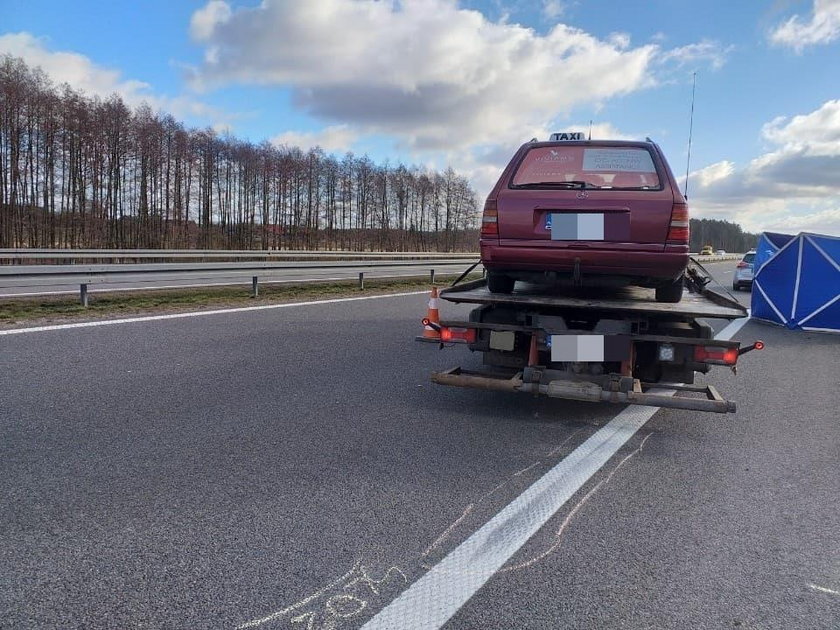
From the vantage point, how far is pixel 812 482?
11.1 ft

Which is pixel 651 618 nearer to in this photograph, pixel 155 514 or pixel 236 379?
pixel 155 514

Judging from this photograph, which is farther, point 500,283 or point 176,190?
point 176,190

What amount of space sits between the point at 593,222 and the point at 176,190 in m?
54.7

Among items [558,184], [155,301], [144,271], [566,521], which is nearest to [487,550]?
[566,521]

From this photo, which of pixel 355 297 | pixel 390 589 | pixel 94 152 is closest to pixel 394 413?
pixel 390 589

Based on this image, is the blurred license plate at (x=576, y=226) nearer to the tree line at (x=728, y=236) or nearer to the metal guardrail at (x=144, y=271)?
the metal guardrail at (x=144, y=271)

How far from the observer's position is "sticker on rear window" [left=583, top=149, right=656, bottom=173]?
4711 millimetres

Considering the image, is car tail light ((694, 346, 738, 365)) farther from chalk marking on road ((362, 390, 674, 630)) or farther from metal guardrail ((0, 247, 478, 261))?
metal guardrail ((0, 247, 478, 261))

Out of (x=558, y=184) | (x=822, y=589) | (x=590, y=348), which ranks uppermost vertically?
(x=558, y=184)

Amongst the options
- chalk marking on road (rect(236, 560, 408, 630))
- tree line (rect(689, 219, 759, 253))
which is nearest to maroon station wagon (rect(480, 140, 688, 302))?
chalk marking on road (rect(236, 560, 408, 630))

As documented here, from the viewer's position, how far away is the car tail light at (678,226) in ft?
13.6

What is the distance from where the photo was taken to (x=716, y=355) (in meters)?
4.07

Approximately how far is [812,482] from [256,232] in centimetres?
6122

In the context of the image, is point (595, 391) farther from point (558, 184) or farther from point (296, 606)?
Answer: point (296, 606)
